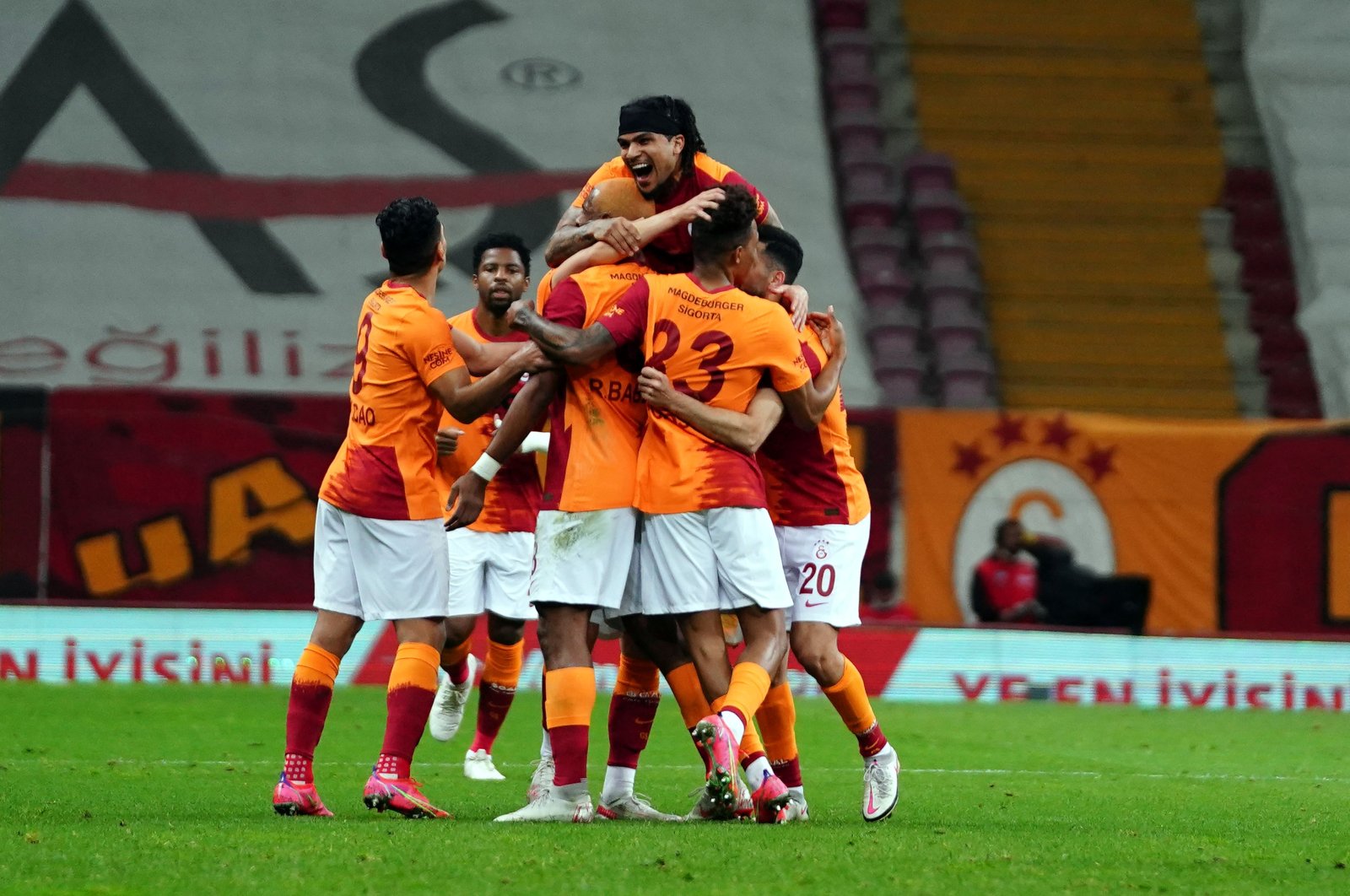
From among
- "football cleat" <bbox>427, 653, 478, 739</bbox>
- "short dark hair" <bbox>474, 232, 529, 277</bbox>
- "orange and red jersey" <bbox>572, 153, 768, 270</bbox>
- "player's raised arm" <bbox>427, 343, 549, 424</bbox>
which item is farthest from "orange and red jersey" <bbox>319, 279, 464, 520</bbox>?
"football cleat" <bbox>427, 653, 478, 739</bbox>

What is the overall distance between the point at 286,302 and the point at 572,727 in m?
15.4

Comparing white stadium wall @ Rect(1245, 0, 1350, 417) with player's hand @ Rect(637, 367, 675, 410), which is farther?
white stadium wall @ Rect(1245, 0, 1350, 417)

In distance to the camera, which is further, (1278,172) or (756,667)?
(1278,172)

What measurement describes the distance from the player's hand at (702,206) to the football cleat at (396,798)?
2182 millimetres

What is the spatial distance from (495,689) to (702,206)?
340 centimetres

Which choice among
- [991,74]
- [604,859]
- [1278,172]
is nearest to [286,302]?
[991,74]

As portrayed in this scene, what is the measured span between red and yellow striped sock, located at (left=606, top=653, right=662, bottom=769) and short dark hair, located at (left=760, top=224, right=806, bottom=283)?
63.6 inches

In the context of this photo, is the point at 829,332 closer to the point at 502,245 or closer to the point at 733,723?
the point at 733,723

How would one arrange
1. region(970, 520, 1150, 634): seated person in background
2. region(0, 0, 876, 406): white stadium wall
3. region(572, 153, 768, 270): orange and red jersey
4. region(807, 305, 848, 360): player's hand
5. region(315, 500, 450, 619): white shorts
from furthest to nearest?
region(0, 0, 876, 406): white stadium wall, region(970, 520, 1150, 634): seated person in background, region(807, 305, 848, 360): player's hand, region(572, 153, 768, 270): orange and red jersey, region(315, 500, 450, 619): white shorts

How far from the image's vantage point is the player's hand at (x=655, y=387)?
6457mm

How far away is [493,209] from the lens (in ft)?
74.5

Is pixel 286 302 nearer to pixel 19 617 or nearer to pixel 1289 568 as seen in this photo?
pixel 19 617

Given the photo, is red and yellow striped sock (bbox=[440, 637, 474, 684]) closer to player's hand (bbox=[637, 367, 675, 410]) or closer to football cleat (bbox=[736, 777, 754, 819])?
football cleat (bbox=[736, 777, 754, 819])

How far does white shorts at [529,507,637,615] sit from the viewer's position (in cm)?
650
